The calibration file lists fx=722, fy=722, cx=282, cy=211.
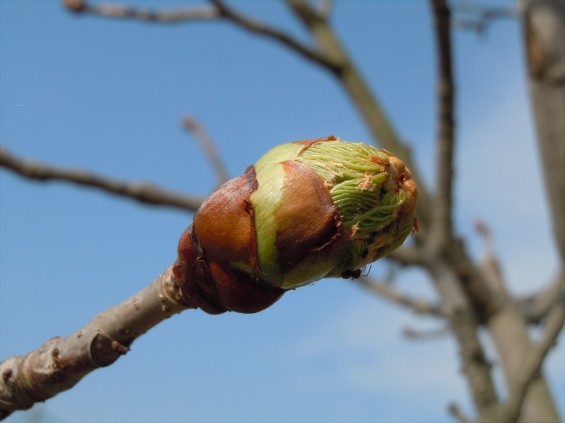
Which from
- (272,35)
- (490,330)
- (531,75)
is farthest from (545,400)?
(272,35)

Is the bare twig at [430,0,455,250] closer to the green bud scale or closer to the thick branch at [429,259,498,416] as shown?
the thick branch at [429,259,498,416]

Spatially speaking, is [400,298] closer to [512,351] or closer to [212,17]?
[512,351]

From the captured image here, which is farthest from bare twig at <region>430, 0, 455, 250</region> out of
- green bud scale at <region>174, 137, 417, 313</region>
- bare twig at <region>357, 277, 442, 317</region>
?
green bud scale at <region>174, 137, 417, 313</region>

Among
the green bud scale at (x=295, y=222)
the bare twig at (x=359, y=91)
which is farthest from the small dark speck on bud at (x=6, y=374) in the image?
the bare twig at (x=359, y=91)

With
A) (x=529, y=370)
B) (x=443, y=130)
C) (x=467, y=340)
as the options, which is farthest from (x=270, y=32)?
(x=529, y=370)

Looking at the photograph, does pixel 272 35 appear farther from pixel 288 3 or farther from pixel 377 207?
pixel 377 207

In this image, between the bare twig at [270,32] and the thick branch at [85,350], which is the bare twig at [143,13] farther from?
the thick branch at [85,350]
